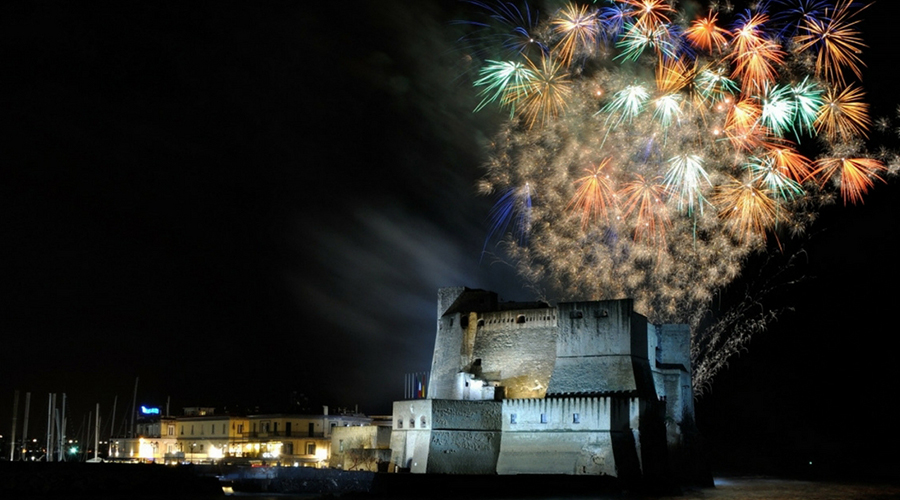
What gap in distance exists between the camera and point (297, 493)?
41.6 metres

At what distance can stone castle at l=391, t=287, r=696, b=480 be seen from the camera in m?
39.0

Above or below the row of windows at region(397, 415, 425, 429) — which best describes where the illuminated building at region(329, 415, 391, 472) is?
below

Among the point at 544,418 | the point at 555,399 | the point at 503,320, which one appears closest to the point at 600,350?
the point at 555,399

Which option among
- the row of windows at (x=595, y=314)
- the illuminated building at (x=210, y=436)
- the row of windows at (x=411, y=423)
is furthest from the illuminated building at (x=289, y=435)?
the row of windows at (x=595, y=314)

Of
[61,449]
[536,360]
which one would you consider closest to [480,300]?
[536,360]

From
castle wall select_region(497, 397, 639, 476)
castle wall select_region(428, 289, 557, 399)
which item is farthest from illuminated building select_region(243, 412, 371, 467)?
castle wall select_region(497, 397, 639, 476)

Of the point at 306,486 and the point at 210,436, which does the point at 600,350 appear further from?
the point at 210,436

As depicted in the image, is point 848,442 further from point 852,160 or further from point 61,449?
point 61,449

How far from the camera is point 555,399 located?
4034cm

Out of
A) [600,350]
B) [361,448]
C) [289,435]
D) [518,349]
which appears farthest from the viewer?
[289,435]

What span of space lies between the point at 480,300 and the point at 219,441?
99.1 feet

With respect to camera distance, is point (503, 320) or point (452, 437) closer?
point (452, 437)

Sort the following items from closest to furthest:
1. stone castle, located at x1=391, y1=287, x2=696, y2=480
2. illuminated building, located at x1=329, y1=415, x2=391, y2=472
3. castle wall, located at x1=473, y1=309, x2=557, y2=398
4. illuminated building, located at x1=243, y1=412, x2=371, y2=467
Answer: stone castle, located at x1=391, y1=287, x2=696, y2=480 < castle wall, located at x1=473, y1=309, x2=557, y2=398 < illuminated building, located at x1=329, y1=415, x2=391, y2=472 < illuminated building, located at x1=243, y1=412, x2=371, y2=467

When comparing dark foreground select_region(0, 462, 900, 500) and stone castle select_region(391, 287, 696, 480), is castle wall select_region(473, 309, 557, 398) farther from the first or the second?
dark foreground select_region(0, 462, 900, 500)
